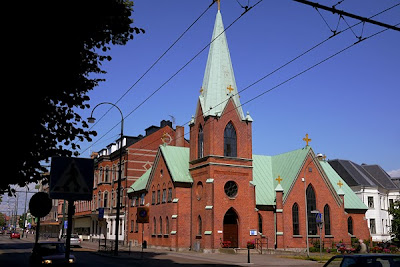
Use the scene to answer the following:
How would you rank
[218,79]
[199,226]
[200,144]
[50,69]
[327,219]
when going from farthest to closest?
[327,219], [200,144], [218,79], [199,226], [50,69]

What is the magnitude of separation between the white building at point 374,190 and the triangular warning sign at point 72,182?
178 feet

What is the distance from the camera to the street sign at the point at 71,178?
25.3 ft

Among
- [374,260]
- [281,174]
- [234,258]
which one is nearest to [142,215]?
[234,258]

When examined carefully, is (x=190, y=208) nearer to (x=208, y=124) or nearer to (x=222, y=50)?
(x=208, y=124)

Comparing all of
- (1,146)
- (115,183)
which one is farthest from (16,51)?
(115,183)

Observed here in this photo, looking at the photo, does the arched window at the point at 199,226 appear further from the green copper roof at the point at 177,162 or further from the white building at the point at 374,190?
the white building at the point at 374,190

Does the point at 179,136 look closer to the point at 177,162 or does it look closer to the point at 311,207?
the point at 177,162

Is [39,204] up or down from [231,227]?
up

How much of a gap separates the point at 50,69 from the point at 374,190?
57.9 meters

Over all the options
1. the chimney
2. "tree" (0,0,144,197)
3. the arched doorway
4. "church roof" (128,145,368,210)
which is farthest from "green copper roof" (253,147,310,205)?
"tree" (0,0,144,197)

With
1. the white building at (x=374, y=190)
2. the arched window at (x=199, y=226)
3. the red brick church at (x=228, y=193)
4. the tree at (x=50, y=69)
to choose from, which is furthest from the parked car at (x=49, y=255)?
the white building at (x=374, y=190)

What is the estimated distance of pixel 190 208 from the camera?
43.5 metres

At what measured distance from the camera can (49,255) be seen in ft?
58.1

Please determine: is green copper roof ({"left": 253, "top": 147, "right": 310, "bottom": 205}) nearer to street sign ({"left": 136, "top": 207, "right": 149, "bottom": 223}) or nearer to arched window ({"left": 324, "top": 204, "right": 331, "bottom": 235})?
arched window ({"left": 324, "top": 204, "right": 331, "bottom": 235})
